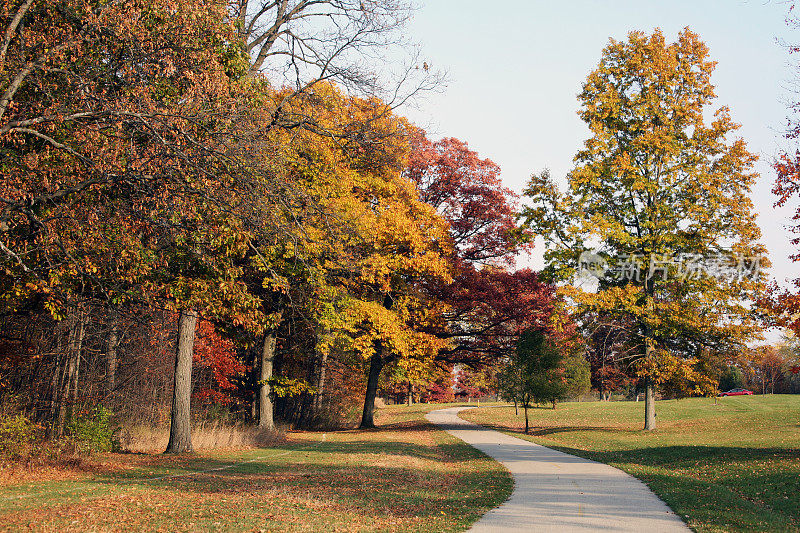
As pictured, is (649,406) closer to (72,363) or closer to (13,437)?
(72,363)

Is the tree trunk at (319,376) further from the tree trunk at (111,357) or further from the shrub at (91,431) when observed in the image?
the shrub at (91,431)

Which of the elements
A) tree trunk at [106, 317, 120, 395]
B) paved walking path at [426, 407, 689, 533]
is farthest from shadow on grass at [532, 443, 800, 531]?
tree trunk at [106, 317, 120, 395]

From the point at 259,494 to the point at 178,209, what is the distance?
5.16m

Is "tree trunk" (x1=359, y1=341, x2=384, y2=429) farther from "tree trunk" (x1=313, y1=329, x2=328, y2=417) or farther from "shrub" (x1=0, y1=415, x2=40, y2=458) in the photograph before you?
"shrub" (x1=0, y1=415, x2=40, y2=458)

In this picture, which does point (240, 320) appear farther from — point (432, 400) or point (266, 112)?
point (432, 400)

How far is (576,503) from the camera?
10156mm

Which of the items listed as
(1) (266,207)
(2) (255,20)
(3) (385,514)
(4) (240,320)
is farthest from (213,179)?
(2) (255,20)

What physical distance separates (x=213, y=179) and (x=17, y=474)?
700 cm

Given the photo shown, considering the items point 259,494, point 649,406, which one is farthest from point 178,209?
point 649,406

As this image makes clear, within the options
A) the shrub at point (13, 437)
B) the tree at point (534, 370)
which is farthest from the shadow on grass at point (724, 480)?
the shrub at point (13, 437)

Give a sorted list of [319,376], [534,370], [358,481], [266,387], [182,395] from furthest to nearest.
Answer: [319,376] < [534,370] < [266,387] < [182,395] < [358,481]

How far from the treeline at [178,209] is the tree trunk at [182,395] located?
5 centimetres

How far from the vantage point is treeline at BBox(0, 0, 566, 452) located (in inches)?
357

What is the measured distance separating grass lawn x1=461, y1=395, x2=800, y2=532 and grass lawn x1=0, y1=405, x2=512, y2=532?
3.54 metres
